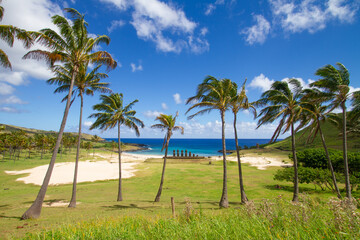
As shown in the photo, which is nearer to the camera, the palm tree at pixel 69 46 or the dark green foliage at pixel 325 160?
the palm tree at pixel 69 46

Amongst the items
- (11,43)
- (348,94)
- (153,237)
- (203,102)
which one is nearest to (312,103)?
(348,94)

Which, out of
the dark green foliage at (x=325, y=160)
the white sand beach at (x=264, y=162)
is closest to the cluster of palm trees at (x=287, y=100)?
the dark green foliage at (x=325, y=160)

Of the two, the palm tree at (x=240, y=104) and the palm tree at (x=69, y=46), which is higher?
the palm tree at (x=69, y=46)

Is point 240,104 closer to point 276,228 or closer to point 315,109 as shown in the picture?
point 315,109

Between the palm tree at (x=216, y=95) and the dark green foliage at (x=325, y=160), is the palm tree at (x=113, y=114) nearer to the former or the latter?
the palm tree at (x=216, y=95)

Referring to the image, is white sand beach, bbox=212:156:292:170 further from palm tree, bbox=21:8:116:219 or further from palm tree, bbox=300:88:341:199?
palm tree, bbox=21:8:116:219

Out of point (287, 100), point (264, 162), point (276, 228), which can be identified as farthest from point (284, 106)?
point (264, 162)

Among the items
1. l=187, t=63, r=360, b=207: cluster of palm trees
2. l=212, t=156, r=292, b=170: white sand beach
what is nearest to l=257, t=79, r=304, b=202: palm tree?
l=187, t=63, r=360, b=207: cluster of palm trees

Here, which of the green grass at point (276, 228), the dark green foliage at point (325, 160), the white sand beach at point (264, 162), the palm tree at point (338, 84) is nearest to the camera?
the green grass at point (276, 228)

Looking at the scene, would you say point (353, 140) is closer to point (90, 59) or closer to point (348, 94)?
point (348, 94)

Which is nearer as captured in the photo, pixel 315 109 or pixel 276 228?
pixel 276 228

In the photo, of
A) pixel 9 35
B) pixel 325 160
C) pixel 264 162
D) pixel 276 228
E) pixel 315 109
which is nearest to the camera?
pixel 276 228

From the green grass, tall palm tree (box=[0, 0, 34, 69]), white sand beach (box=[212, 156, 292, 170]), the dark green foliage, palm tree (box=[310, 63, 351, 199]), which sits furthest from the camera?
white sand beach (box=[212, 156, 292, 170])

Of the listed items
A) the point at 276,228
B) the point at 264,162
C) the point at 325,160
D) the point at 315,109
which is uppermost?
the point at 315,109
